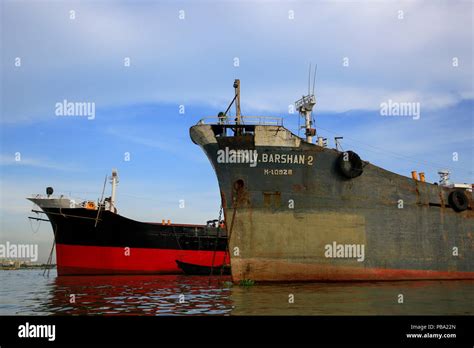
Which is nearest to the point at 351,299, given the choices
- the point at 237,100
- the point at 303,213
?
the point at 303,213

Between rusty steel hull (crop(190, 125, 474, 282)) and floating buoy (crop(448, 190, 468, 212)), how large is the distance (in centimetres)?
362

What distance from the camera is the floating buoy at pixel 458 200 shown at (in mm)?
22766

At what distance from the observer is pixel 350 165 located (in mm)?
20234

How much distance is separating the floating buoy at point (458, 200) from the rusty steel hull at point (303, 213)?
362cm

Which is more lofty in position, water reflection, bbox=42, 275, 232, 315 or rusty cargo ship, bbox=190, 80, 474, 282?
rusty cargo ship, bbox=190, 80, 474, 282

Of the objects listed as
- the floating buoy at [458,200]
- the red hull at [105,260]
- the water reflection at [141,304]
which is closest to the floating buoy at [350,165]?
the floating buoy at [458,200]

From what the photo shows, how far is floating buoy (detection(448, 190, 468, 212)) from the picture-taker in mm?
Result: 22766

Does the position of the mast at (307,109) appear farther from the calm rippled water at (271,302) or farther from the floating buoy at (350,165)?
the calm rippled water at (271,302)

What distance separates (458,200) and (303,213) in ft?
32.7

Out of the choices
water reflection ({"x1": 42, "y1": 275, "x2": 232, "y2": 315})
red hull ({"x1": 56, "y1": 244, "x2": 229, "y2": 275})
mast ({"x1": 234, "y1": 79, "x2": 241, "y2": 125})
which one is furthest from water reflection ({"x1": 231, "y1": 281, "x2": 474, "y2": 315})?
red hull ({"x1": 56, "y1": 244, "x2": 229, "y2": 275})

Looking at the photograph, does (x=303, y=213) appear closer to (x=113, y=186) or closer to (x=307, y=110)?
(x=307, y=110)

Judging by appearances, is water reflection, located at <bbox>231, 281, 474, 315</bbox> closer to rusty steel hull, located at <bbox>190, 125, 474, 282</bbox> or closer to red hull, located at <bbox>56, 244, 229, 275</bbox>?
rusty steel hull, located at <bbox>190, 125, 474, 282</bbox>
